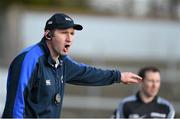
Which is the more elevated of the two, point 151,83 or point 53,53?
point 53,53

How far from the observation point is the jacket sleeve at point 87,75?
289 inches

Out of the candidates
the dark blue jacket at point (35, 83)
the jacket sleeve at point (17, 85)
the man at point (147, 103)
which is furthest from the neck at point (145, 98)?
the jacket sleeve at point (17, 85)

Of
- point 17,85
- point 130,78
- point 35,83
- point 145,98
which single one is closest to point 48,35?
→ point 35,83

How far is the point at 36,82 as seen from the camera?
6707 mm

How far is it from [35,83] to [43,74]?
0.41 feet

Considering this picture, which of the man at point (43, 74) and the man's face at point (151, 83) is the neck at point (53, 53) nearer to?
the man at point (43, 74)

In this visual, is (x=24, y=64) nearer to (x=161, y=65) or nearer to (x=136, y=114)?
(x=136, y=114)

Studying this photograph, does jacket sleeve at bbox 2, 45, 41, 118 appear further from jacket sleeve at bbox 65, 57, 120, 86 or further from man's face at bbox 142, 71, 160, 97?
man's face at bbox 142, 71, 160, 97

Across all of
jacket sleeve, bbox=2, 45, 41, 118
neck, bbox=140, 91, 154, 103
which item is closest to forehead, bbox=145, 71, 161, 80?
neck, bbox=140, 91, 154, 103

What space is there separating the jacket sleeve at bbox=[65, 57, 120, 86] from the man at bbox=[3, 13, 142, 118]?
0.08 meters

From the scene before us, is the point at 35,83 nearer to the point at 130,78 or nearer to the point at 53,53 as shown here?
the point at 53,53

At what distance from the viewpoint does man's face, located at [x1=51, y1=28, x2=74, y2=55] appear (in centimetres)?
679

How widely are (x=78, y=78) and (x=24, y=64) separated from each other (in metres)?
1.00

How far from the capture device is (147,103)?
30.8 feet
